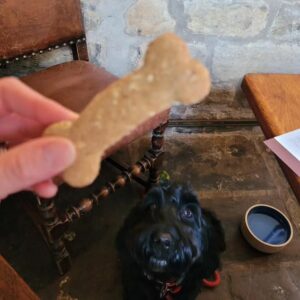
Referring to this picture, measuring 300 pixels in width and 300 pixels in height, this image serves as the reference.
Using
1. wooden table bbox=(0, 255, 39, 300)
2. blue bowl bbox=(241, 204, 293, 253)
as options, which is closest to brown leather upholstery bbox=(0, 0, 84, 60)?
wooden table bbox=(0, 255, 39, 300)

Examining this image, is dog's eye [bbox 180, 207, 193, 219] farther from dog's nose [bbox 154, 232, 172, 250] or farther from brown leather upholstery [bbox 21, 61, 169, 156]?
brown leather upholstery [bbox 21, 61, 169, 156]

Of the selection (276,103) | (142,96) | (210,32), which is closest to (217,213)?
(276,103)

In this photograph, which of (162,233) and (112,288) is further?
(112,288)

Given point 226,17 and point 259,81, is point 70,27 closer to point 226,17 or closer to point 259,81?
point 226,17

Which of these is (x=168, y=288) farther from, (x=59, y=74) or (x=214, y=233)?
(x=59, y=74)

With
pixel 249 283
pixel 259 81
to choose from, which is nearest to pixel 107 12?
pixel 259 81

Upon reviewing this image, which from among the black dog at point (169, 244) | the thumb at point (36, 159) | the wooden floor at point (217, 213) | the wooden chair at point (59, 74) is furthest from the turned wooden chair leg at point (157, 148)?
the thumb at point (36, 159)
